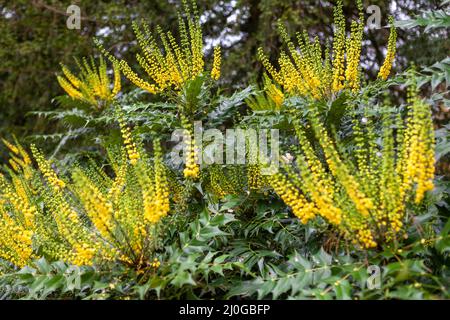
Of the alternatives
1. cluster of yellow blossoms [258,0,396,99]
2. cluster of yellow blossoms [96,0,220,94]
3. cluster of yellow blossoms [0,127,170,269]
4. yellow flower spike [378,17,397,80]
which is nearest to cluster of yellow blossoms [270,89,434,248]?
cluster of yellow blossoms [0,127,170,269]

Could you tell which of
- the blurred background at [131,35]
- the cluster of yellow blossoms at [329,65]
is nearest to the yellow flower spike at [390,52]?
the cluster of yellow blossoms at [329,65]

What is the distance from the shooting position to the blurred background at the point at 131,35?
23.2 feet

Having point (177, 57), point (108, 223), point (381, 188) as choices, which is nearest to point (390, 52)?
point (177, 57)

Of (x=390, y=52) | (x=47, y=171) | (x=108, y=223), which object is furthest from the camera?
(x=390, y=52)

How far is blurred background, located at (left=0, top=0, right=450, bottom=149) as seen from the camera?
7.06 m

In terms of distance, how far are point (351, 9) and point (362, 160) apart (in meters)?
5.32

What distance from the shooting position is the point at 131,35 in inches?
320

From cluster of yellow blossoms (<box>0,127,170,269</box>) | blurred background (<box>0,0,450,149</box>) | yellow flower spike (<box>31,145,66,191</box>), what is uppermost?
blurred background (<box>0,0,450,149</box>)

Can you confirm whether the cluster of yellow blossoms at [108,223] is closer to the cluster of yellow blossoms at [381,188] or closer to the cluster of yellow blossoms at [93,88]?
the cluster of yellow blossoms at [381,188]

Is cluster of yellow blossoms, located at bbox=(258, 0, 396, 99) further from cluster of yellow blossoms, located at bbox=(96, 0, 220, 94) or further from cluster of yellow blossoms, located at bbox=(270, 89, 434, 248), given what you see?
cluster of yellow blossoms, located at bbox=(270, 89, 434, 248)

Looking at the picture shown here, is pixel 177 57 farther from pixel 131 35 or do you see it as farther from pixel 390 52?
pixel 131 35

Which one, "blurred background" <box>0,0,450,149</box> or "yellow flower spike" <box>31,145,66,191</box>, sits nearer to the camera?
"yellow flower spike" <box>31,145,66,191</box>

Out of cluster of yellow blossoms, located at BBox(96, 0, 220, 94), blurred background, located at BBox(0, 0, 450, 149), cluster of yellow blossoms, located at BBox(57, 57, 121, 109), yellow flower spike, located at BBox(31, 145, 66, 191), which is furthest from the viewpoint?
blurred background, located at BBox(0, 0, 450, 149)

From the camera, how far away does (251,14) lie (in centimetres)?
800
